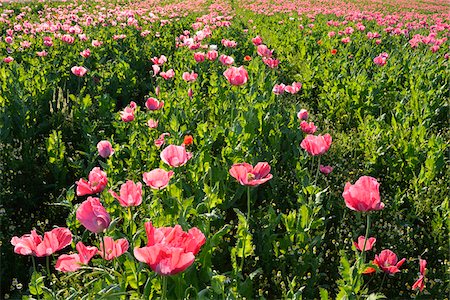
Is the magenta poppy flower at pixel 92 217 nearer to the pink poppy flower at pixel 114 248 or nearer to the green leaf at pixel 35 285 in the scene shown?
the pink poppy flower at pixel 114 248

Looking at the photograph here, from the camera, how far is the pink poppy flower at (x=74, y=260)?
1.77 m

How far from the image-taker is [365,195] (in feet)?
6.03

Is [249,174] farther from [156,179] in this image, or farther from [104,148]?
[104,148]

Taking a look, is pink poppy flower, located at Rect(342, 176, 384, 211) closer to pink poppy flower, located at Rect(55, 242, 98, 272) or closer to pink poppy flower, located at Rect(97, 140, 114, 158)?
pink poppy flower, located at Rect(55, 242, 98, 272)

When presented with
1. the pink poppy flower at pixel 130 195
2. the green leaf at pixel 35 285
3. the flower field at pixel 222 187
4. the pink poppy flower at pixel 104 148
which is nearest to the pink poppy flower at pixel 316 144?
the flower field at pixel 222 187

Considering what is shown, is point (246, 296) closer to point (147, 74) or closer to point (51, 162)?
point (51, 162)

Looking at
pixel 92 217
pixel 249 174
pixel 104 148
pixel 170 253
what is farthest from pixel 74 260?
pixel 104 148

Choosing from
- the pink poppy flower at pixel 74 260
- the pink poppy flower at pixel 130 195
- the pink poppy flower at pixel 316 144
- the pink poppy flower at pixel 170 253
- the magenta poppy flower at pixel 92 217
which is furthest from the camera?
the pink poppy flower at pixel 316 144

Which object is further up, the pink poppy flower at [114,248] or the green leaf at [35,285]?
the pink poppy flower at [114,248]

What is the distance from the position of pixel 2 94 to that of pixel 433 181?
410 cm

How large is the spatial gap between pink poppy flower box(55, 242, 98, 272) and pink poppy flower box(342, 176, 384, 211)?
1.14 m

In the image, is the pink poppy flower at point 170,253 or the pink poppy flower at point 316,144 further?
the pink poppy flower at point 316,144

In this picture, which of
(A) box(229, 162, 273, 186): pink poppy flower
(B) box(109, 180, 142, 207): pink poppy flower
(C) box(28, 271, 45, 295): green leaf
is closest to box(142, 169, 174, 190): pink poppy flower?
(B) box(109, 180, 142, 207): pink poppy flower

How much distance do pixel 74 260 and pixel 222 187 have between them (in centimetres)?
147
